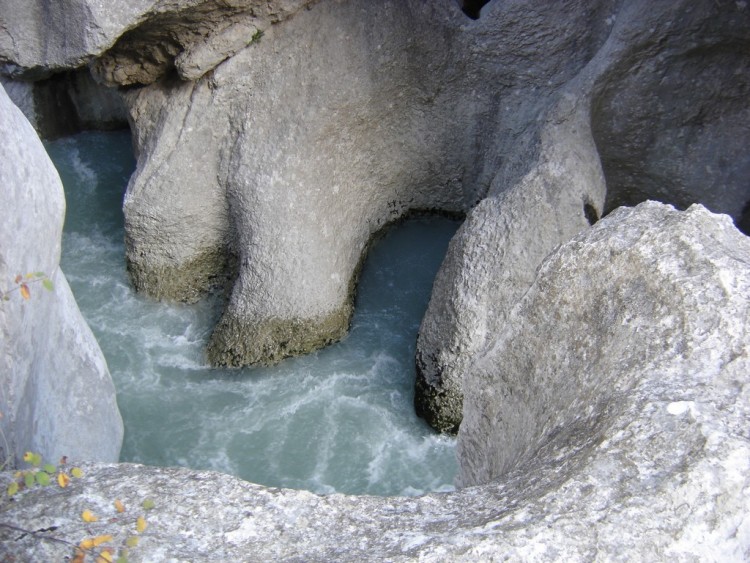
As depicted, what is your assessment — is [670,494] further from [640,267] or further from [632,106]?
[632,106]

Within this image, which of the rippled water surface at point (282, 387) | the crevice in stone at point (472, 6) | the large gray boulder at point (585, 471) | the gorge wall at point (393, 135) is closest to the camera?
the large gray boulder at point (585, 471)

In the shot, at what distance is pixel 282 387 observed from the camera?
5.72m

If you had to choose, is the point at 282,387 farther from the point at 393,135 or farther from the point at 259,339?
the point at 393,135

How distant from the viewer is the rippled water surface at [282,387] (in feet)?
17.2

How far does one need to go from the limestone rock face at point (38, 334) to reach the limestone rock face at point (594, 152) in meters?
2.01

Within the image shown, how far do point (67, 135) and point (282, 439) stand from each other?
3.50 meters

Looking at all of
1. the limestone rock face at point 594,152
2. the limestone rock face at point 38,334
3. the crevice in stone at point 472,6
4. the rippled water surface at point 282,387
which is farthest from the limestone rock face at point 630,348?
the crevice in stone at point 472,6

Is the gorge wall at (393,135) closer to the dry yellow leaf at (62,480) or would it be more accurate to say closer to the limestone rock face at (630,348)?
the limestone rock face at (630,348)

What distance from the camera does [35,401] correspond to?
11.7ft

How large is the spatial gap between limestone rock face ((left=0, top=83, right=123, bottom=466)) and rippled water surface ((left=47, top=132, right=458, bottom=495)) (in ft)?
3.69

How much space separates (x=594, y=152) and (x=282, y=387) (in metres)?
2.29

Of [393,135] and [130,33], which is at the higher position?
[130,33]

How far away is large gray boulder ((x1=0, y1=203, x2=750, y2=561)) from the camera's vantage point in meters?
2.02

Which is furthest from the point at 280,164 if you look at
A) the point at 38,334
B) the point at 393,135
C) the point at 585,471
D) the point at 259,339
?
the point at 585,471
